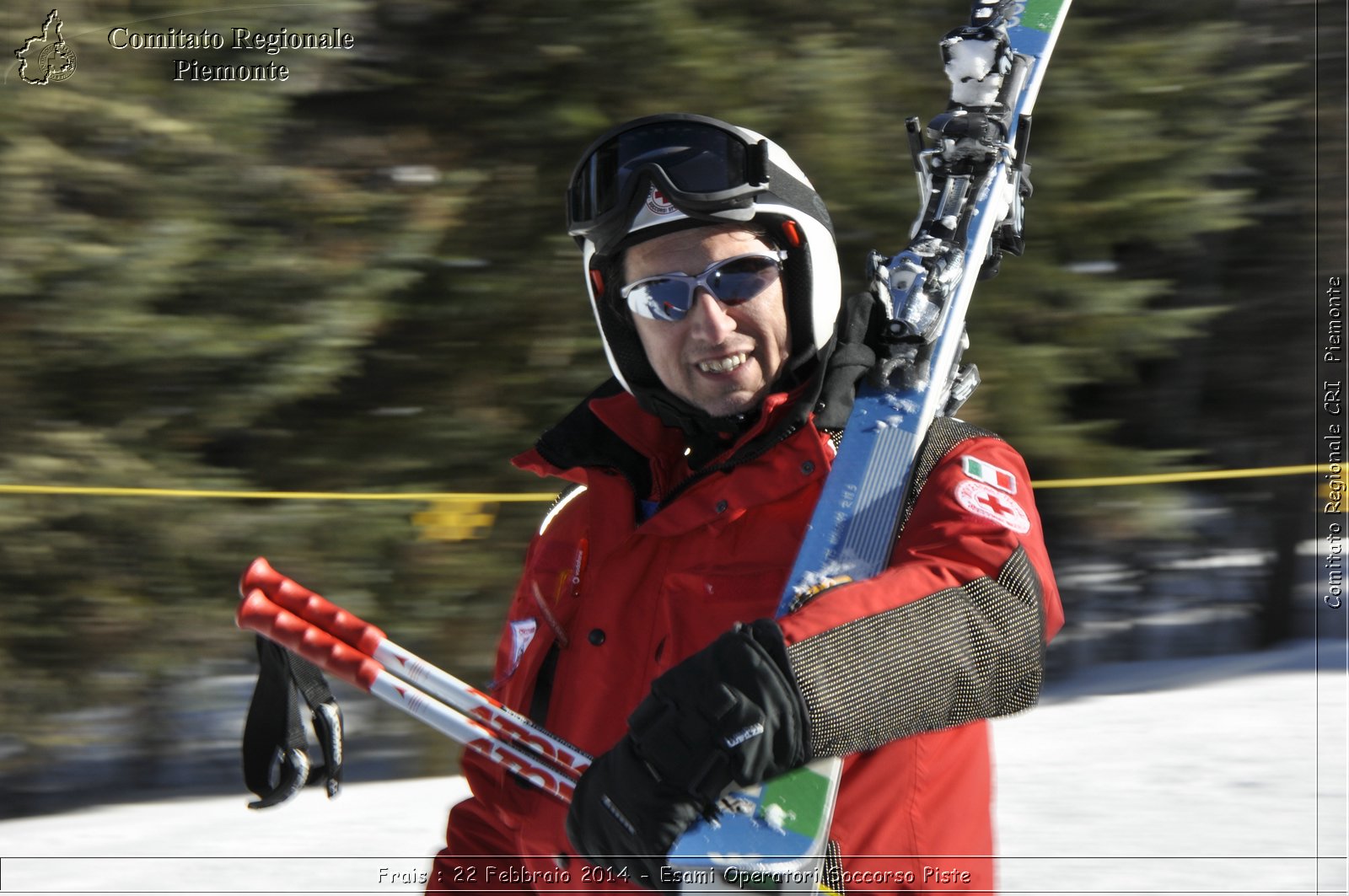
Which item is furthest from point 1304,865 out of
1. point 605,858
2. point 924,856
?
point 605,858

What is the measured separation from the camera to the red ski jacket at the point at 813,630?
146cm

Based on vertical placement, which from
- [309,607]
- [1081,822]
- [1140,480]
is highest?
[309,607]

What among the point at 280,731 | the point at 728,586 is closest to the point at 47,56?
the point at 280,731

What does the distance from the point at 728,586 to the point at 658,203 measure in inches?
21.2

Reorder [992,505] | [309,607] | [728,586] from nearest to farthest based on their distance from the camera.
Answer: [992,505]
[728,586]
[309,607]

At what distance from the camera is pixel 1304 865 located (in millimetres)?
3334

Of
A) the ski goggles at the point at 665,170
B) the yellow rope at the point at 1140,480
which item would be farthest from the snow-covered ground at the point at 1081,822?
the ski goggles at the point at 665,170

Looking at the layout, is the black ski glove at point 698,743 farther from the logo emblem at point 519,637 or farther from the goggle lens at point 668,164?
the goggle lens at point 668,164

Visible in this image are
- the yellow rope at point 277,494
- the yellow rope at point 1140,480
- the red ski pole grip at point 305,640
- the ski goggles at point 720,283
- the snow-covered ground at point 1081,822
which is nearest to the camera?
the red ski pole grip at point 305,640

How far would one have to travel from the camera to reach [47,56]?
398 centimetres

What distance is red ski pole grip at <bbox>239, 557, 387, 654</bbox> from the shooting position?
5.91 ft

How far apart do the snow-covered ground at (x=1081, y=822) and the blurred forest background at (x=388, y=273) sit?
0.46 meters

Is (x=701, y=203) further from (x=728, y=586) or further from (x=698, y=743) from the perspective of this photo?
(x=698, y=743)

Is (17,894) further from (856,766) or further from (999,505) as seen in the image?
(999,505)
